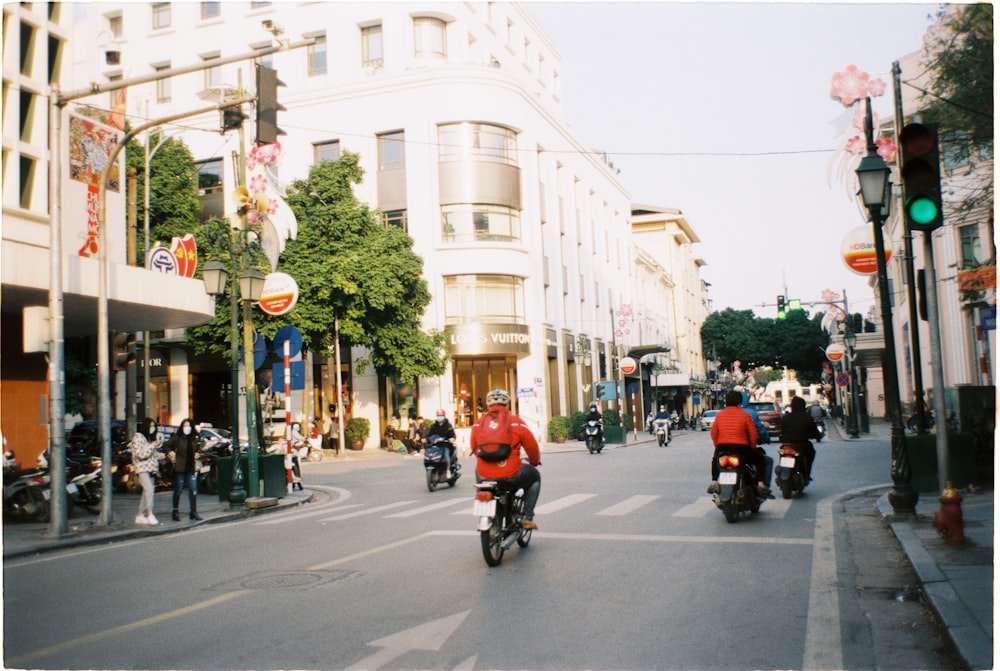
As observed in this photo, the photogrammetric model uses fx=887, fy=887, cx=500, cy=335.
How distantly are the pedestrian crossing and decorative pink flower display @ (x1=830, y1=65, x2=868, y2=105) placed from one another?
5861mm

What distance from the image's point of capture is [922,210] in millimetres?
7691

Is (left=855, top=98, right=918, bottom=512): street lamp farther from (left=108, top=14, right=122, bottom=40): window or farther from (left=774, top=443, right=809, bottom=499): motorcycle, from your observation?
(left=108, top=14, right=122, bottom=40): window

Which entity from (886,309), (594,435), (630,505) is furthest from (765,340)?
(886,309)

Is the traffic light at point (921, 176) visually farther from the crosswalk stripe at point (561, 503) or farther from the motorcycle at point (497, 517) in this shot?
the crosswalk stripe at point (561, 503)

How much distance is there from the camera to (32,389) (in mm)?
17812

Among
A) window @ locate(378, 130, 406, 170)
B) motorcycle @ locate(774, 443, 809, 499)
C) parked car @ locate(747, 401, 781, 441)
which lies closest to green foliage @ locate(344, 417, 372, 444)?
window @ locate(378, 130, 406, 170)

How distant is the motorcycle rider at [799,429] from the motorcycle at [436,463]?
7.10 metres

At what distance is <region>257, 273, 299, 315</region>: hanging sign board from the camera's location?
1983cm

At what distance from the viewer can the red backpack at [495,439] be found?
9000 millimetres

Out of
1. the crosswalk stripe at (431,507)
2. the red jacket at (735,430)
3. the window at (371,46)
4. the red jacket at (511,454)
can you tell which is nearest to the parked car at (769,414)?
the crosswalk stripe at (431,507)

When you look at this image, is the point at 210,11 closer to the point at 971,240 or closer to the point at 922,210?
the point at 971,240

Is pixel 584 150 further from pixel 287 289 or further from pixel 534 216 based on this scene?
pixel 287 289

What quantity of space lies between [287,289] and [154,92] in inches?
1148

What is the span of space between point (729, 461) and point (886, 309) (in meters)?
3.17
